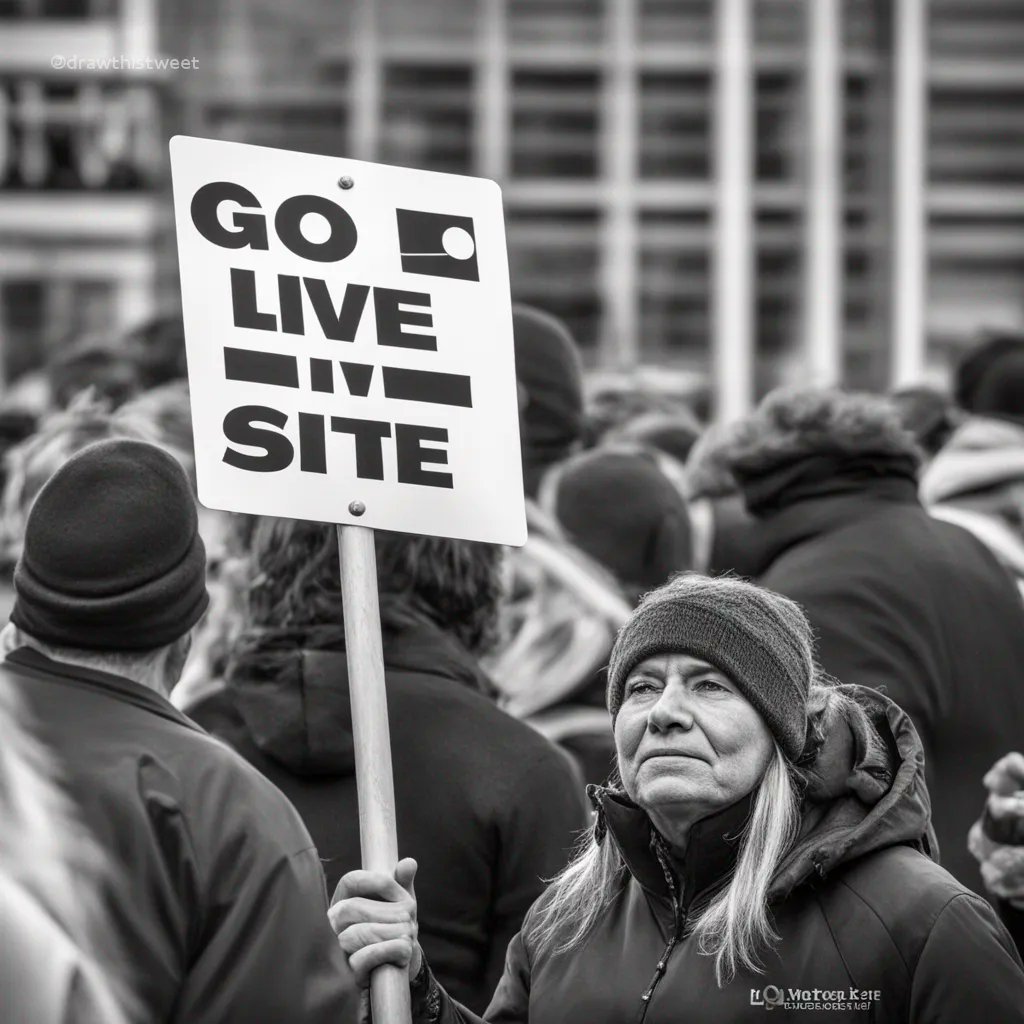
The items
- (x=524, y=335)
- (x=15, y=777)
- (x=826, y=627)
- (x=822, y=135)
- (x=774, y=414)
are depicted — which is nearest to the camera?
(x=15, y=777)

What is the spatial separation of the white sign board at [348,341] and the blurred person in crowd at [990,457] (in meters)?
2.27

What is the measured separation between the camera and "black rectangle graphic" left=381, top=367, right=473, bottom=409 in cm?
286

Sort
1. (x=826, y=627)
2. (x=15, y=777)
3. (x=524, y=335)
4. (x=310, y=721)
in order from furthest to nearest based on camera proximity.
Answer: (x=524, y=335)
(x=826, y=627)
(x=310, y=721)
(x=15, y=777)

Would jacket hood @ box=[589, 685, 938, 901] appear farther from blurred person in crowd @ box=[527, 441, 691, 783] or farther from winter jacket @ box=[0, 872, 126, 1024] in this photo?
blurred person in crowd @ box=[527, 441, 691, 783]

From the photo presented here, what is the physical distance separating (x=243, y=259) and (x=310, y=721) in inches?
29.3

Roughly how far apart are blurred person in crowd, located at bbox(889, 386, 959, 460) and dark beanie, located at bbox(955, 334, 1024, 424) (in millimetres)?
982

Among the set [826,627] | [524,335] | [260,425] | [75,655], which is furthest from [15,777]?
[524,335]

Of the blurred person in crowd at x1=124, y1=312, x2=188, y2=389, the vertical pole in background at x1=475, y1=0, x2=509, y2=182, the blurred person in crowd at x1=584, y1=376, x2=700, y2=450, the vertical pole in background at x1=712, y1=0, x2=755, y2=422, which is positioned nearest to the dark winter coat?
the blurred person in crowd at x1=584, y1=376, x2=700, y2=450

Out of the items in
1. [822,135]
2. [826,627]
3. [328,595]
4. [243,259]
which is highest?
[243,259]

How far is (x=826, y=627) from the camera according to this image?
3.75m

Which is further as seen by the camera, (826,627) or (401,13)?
(401,13)

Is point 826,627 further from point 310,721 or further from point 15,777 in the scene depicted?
point 15,777

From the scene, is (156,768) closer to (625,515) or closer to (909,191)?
(625,515)

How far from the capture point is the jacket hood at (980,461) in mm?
5016
